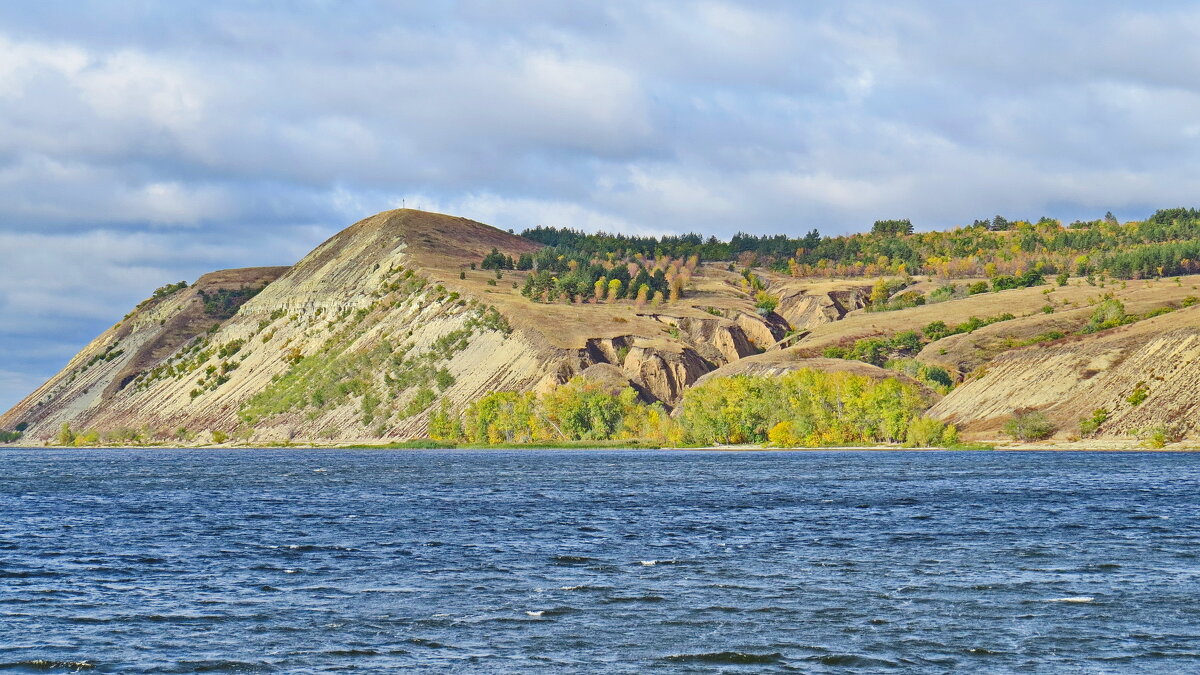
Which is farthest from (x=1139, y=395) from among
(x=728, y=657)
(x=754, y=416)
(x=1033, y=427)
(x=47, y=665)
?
(x=47, y=665)

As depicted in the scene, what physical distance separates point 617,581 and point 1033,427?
117m

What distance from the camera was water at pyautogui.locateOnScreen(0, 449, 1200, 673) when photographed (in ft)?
92.0

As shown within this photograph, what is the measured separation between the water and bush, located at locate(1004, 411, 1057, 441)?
66019 millimetres

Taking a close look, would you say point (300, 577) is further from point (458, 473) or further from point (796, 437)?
point (796, 437)

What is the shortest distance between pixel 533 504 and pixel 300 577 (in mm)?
31053

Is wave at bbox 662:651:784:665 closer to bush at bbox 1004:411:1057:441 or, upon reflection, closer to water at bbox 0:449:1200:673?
water at bbox 0:449:1200:673

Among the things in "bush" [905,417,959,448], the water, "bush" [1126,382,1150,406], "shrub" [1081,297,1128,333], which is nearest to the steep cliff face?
"bush" [1126,382,1150,406]

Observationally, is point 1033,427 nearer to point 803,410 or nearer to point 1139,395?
point 1139,395

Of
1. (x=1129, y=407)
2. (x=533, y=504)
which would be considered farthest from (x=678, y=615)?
(x=1129, y=407)

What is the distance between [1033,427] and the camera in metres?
144

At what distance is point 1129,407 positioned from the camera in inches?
5497

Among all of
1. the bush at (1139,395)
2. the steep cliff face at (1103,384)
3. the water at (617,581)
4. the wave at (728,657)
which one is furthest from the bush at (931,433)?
the wave at (728,657)

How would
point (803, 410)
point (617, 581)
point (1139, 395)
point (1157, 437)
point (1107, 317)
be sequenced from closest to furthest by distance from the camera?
point (617, 581)
point (1157, 437)
point (1139, 395)
point (803, 410)
point (1107, 317)

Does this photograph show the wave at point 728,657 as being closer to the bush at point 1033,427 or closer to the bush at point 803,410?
the bush at point 1033,427
